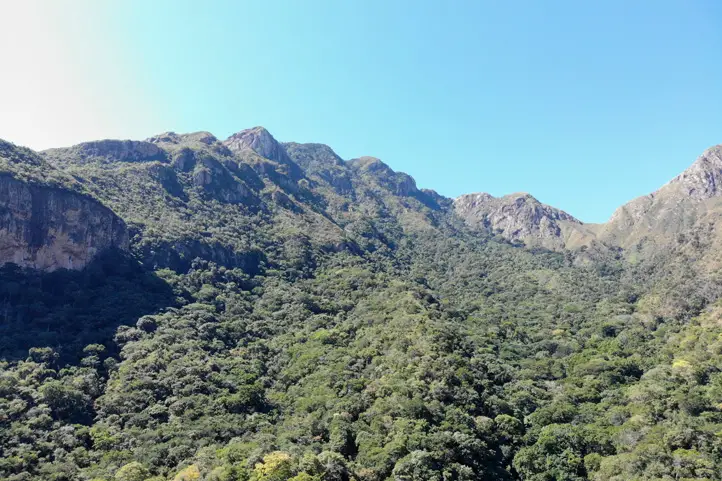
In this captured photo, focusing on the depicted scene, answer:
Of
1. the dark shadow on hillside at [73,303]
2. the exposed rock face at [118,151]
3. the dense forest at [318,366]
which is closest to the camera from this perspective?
the dense forest at [318,366]

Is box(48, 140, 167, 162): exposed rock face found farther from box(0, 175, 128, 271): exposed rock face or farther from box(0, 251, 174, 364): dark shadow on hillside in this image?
box(0, 251, 174, 364): dark shadow on hillside

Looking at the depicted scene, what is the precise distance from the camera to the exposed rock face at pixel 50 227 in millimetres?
95375

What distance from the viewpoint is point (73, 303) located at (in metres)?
93.4

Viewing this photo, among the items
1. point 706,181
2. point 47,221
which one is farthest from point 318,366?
point 706,181

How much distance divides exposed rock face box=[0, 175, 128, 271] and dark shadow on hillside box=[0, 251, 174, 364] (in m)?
2.43

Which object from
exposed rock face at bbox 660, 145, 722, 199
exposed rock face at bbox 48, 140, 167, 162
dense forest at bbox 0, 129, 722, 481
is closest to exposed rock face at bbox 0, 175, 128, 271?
dense forest at bbox 0, 129, 722, 481

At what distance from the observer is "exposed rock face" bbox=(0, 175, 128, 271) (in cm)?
9538

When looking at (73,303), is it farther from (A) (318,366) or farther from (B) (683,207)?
(B) (683,207)

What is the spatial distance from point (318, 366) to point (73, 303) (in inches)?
1957

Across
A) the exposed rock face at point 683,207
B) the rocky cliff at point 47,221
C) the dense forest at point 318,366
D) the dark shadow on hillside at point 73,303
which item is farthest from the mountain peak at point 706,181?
the rocky cliff at point 47,221

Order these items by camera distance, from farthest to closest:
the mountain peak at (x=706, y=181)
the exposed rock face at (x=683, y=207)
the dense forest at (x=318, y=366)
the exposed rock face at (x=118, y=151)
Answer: the mountain peak at (x=706, y=181), the exposed rock face at (x=683, y=207), the exposed rock face at (x=118, y=151), the dense forest at (x=318, y=366)

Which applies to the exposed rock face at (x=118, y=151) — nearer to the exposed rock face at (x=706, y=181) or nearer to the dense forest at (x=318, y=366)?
the dense forest at (x=318, y=366)

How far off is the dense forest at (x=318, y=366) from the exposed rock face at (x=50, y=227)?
3546mm

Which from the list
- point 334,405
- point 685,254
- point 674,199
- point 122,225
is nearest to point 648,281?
point 685,254
